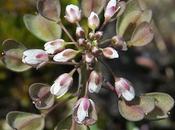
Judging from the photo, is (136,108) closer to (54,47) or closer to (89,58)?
(89,58)

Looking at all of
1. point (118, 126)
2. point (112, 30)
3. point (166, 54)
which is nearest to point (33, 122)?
point (118, 126)

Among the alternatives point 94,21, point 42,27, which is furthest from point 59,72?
point 94,21

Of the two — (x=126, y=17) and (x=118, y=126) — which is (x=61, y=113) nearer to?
(x=118, y=126)

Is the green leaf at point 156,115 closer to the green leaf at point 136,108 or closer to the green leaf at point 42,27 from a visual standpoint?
the green leaf at point 136,108

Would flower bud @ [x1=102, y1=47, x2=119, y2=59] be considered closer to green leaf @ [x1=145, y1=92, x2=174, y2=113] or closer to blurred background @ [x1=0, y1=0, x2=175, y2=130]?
green leaf @ [x1=145, y1=92, x2=174, y2=113]

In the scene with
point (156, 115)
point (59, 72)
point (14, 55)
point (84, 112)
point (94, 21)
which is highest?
point (94, 21)

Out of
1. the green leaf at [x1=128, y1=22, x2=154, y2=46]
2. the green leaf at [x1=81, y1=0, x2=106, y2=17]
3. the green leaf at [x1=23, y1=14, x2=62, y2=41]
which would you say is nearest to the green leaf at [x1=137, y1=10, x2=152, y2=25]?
the green leaf at [x1=128, y1=22, x2=154, y2=46]

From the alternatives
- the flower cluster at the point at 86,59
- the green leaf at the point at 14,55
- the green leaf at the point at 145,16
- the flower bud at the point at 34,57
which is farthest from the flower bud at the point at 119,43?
the green leaf at the point at 14,55
